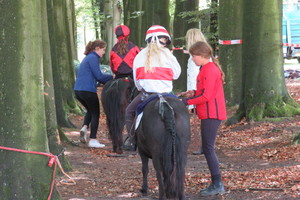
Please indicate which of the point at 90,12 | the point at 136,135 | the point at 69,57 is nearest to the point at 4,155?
the point at 136,135

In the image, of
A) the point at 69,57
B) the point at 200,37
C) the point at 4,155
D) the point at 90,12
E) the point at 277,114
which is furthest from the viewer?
the point at 90,12

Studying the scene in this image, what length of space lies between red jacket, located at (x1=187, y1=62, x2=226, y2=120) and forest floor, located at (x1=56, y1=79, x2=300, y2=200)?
1066mm

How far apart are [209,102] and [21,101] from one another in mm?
2465

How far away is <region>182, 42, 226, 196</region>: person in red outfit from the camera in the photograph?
277 inches

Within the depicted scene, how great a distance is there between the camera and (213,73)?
7047 millimetres

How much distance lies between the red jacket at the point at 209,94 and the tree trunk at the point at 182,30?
15.7 meters

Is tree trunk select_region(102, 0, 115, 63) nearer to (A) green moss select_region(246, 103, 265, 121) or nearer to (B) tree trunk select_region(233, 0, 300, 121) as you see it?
(B) tree trunk select_region(233, 0, 300, 121)

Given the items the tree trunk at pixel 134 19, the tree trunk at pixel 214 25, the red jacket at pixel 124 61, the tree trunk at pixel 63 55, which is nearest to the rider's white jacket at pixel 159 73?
the red jacket at pixel 124 61

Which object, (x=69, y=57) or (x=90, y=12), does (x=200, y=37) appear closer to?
(x=69, y=57)

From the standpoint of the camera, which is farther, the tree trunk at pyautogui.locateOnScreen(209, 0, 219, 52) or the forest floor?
the tree trunk at pyautogui.locateOnScreen(209, 0, 219, 52)

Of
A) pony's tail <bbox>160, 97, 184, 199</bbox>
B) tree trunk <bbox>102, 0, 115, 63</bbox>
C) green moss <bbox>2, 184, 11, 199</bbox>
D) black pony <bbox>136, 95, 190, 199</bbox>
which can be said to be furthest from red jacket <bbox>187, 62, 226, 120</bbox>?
tree trunk <bbox>102, 0, 115, 63</bbox>

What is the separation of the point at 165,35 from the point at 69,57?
12.2m

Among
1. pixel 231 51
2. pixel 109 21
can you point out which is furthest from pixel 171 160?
pixel 109 21

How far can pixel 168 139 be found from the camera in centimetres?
621
